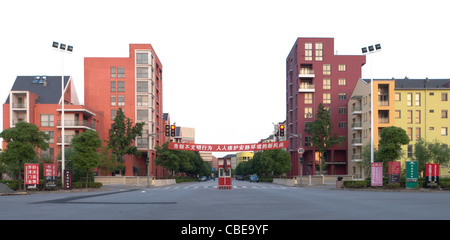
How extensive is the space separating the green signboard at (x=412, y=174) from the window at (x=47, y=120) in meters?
53.3

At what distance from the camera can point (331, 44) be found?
81.9 metres

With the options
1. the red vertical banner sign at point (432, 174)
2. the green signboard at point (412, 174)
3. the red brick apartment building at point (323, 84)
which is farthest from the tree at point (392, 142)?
the red brick apartment building at point (323, 84)

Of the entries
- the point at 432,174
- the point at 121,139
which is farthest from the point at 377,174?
the point at 121,139

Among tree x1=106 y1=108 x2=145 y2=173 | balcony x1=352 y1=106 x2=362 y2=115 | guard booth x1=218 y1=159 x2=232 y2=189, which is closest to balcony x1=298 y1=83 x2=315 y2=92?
balcony x1=352 y1=106 x2=362 y2=115

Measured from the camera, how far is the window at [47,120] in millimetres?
65375

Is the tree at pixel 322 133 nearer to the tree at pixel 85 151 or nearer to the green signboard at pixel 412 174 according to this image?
the green signboard at pixel 412 174

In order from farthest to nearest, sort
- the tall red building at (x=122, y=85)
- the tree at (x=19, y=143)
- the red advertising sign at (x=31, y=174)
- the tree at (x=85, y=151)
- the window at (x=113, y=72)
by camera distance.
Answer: the window at (x=113, y=72) → the tall red building at (x=122, y=85) → the tree at (x=85, y=151) → the tree at (x=19, y=143) → the red advertising sign at (x=31, y=174)

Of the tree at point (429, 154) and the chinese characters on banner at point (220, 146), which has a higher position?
the chinese characters on banner at point (220, 146)

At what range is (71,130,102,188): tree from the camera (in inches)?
1487
